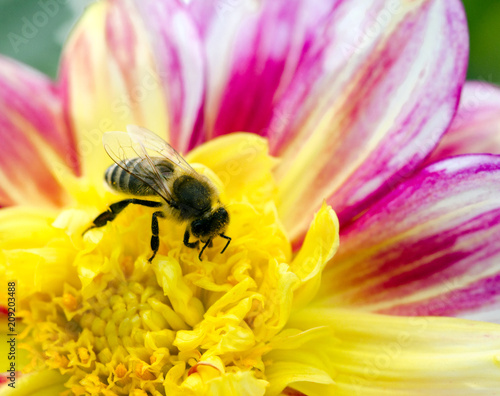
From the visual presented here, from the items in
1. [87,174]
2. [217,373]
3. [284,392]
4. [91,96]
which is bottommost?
[284,392]

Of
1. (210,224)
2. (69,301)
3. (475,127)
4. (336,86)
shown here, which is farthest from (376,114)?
(69,301)

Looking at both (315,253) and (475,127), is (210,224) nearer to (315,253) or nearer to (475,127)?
(315,253)

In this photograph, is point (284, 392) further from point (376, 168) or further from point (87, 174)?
point (87, 174)

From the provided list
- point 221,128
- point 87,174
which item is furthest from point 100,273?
point 221,128

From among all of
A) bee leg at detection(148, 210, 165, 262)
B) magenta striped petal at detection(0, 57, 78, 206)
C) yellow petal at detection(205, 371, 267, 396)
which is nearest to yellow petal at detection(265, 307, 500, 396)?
yellow petal at detection(205, 371, 267, 396)

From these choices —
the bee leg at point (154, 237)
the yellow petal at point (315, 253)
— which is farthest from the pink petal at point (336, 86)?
the bee leg at point (154, 237)

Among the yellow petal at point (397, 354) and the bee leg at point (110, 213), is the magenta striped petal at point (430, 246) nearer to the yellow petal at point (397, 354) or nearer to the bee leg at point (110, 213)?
the yellow petal at point (397, 354)
